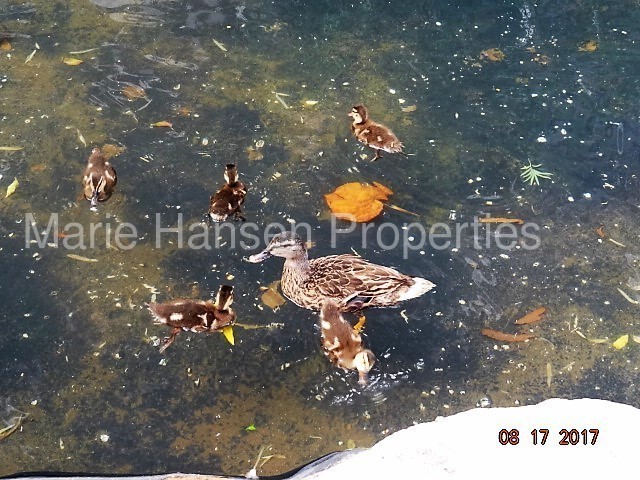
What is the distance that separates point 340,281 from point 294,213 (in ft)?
2.49

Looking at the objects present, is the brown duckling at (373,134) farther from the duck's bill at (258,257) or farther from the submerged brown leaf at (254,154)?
the duck's bill at (258,257)

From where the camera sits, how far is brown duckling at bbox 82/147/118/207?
4535 millimetres

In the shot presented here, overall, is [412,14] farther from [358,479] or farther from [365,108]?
[358,479]

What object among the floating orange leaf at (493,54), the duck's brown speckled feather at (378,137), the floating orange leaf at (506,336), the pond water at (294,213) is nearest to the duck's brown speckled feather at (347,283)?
Result: the pond water at (294,213)

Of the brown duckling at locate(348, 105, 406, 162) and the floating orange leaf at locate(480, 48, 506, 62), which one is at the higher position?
the floating orange leaf at locate(480, 48, 506, 62)

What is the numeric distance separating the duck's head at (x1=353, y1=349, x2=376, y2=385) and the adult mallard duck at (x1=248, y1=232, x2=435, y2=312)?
15.5 inches

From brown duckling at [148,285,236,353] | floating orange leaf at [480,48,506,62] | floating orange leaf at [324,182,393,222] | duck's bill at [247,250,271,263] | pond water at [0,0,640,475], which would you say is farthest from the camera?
floating orange leaf at [480,48,506,62]

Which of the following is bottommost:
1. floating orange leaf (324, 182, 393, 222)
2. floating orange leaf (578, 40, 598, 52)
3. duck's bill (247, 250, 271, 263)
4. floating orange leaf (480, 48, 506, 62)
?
duck's bill (247, 250, 271, 263)

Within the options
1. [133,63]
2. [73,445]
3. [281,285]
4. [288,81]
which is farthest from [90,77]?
[73,445]

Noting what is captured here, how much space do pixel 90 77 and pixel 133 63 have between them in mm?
365

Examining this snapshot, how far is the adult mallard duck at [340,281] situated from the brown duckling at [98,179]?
1.17m

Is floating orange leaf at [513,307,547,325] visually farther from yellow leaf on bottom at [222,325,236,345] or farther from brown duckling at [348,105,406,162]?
yellow leaf on bottom at [222,325,236,345]

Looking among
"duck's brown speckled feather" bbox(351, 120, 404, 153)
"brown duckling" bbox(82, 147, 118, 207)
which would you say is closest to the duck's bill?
"brown duckling" bbox(82, 147, 118, 207)

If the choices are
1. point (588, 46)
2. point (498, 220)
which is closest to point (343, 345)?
point (498, 220)
